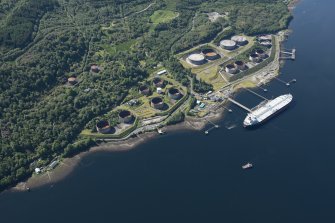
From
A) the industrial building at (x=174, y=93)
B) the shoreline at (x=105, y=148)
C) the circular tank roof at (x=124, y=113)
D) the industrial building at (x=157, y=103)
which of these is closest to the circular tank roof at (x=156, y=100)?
the industrial building at (x=157, y=103)

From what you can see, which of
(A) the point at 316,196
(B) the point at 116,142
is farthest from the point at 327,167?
(B) the point at 116,142

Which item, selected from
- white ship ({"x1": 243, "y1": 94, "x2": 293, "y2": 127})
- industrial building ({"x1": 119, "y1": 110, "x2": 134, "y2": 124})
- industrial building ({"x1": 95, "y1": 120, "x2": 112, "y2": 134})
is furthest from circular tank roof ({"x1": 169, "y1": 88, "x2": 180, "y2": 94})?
industrial building ({"x1": 95, "y1": 120, "x2": 112, "y2": 134})

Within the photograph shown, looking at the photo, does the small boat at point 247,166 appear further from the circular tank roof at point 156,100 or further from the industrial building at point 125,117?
the industrial building at point 125,117

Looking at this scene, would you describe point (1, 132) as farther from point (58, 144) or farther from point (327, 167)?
point (327, 167)

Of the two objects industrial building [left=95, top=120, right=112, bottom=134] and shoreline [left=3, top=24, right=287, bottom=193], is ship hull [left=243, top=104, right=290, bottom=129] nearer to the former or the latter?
shoreline [left=3, top=24, right=287, bottom=193]

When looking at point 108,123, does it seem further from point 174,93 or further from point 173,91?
point 173,91

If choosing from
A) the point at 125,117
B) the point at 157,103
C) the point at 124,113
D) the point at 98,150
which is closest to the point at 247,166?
the point at 157,103
